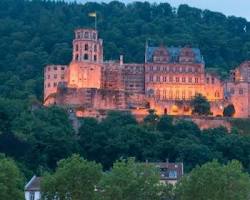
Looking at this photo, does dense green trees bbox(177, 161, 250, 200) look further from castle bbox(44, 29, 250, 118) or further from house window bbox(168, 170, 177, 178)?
castle bbox(44, 29, 250, 118)

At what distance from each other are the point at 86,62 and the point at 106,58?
80.3ft

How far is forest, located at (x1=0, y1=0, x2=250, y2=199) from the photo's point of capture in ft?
314

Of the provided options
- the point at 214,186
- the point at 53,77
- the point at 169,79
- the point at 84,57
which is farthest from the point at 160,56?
the point at 214,186

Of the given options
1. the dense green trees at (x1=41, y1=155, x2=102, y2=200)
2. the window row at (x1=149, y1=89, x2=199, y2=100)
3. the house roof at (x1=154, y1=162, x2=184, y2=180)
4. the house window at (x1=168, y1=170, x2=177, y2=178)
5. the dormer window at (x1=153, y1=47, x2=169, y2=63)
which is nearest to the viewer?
the dense green trees at (x1=41, y1=155, x2=102, y2=200)

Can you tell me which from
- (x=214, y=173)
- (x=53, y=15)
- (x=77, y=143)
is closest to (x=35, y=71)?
(x=53, y=15)

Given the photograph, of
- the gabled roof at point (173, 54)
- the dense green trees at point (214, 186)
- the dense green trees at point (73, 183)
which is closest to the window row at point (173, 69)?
the gabled roof at point (173, 54)

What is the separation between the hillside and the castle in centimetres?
902

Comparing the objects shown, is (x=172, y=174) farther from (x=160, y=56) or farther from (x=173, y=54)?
(x=173, y=54)

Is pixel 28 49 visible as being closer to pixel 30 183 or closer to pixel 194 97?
pixel 194 97

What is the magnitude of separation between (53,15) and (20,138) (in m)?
68.7

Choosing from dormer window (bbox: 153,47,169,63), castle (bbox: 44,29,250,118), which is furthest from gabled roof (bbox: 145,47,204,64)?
dormer window (bbox: 153,47,169,63)

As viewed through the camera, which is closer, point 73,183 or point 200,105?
point 73,183

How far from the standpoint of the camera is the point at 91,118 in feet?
344

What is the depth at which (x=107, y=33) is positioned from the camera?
492 ft
